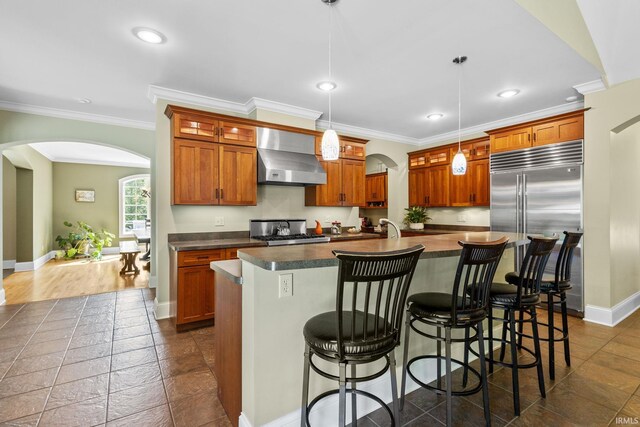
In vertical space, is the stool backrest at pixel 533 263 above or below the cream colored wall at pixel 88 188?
below

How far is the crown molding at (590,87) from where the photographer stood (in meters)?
3.49

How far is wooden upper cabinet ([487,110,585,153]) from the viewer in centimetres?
385

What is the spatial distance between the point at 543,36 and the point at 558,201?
2253 mm

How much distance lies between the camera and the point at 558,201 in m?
3.96

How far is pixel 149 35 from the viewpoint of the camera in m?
2.62

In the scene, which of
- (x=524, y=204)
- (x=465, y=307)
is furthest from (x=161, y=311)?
(x=524, y=204)

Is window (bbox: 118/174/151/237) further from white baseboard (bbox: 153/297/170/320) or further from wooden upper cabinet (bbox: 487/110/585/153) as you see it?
wooden upper cabinet (bbox: 487/110/585/153)

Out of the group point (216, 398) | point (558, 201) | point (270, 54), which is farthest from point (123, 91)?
point (558, 201)

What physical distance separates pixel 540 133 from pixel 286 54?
11.7 feet

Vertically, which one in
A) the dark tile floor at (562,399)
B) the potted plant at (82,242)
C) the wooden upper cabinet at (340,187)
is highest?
the wooden upper cabinet at (340,187)

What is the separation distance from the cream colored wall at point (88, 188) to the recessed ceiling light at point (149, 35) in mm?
8080

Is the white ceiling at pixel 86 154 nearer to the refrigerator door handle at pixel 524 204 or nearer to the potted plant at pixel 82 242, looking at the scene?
→ the potted plant at pixel 82 242

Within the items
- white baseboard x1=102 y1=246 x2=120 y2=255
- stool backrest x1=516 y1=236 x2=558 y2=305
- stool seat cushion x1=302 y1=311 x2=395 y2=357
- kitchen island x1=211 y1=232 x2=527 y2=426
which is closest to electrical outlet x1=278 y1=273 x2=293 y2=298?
kitchen island x1=211 y1=232 x2=527 y2=426

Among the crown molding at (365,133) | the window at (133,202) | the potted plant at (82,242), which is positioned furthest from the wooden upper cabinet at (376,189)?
the potted plant at (82,242)
